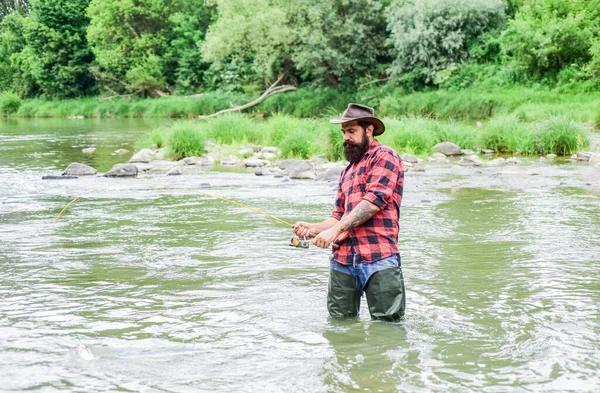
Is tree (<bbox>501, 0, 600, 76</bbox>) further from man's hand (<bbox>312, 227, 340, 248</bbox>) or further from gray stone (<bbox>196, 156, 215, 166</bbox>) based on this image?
man's hand (<bbox>312, 227, 340, 248</bbox>)

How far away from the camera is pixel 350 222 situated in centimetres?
443

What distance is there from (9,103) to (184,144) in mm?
35633

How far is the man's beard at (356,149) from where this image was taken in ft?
15.3

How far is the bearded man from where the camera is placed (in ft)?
14.6

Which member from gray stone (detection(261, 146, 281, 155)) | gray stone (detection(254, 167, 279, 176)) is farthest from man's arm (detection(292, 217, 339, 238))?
gray stone (detection(261, 146, 281, 155))

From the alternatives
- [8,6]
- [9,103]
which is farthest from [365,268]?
[8,6]

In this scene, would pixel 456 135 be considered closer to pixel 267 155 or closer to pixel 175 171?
pixel 267 155

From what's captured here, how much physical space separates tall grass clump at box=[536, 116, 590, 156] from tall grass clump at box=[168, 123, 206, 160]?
786 cm

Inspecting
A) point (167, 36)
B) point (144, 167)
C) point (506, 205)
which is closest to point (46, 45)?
point (167, 36)

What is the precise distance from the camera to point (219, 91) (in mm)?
42750

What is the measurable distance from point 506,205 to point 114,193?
20.4 ft

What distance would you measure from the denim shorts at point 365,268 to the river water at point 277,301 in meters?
0.40

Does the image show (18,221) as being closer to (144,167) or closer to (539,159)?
(144,167)

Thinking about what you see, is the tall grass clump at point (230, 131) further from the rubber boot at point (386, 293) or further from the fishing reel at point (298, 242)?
the rubber boot at point (386, 293)
